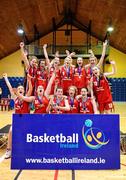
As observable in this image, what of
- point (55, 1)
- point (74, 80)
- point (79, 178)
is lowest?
point (79, 178)

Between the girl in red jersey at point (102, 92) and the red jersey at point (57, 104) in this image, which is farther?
the girl in red jersey at point (102, 92)

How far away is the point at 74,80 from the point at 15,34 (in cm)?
1492

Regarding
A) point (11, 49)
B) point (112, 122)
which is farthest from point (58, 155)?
point (11, 49)

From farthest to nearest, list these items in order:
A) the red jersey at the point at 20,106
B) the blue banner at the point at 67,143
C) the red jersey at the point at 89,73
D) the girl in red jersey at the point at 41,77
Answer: the girl in red jersey at the point at 41,77 < the red jersey at the point at 89,73 < the red jersey at the point at 20,106 < the blue banner at the point at 67,143

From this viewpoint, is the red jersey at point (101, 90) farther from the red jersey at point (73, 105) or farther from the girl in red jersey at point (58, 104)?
the girl in red jersey at point (58, 104)

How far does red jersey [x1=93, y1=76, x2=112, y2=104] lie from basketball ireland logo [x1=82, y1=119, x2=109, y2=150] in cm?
198

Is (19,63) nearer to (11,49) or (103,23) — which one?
(11,49)

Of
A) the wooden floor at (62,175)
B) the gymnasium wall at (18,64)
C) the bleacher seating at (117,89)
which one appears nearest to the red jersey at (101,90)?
the wooden floor at (62,175)

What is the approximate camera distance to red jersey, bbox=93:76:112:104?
22.7ft

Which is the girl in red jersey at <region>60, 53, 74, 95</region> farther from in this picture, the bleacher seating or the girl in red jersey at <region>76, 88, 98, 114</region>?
the bleacher seating

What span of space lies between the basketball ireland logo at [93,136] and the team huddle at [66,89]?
3.28 ft

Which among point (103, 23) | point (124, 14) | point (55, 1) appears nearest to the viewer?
point (124, 14)

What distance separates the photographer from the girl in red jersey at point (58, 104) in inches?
236

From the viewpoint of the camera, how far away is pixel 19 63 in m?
26.0
